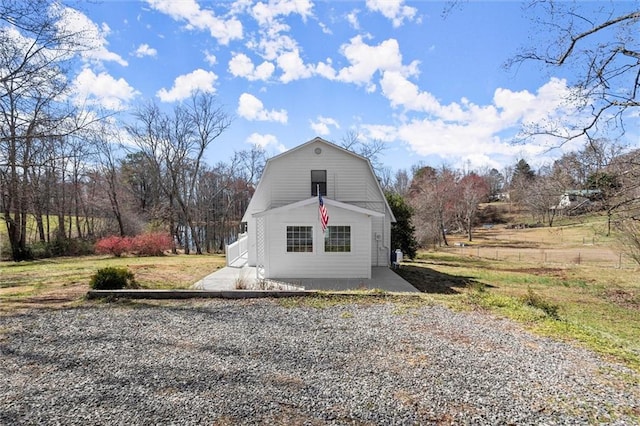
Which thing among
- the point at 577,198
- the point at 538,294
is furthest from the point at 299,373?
the point at 538,294

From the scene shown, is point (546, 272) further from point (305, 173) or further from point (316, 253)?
point (305, 173)

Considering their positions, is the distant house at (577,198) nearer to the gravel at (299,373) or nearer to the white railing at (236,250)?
the gravel at (299,373)

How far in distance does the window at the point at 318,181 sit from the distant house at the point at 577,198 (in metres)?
8.23

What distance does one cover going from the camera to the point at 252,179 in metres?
37.4

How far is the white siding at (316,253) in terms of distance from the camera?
1187cm

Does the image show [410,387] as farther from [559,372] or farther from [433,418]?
[559,372]

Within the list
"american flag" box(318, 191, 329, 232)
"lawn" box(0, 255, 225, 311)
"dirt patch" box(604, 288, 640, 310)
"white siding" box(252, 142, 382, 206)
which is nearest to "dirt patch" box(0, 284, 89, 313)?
"lawn" box(0, 255, 225, 311)

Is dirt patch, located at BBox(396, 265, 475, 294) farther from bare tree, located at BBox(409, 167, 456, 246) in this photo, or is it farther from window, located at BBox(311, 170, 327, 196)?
bare tree, located at BBox(409, 167, 456, 246)

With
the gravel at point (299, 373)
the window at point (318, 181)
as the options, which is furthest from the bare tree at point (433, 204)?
the gravel at point (299, 373)

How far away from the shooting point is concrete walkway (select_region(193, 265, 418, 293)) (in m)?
10.1

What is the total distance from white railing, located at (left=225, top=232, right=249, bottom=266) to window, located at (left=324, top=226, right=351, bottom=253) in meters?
5.67

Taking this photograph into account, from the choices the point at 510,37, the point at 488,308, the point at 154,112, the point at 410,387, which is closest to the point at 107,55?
the point at 510,37

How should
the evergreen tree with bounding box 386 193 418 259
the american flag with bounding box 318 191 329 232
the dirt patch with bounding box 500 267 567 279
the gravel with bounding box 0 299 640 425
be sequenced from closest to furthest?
the gravel with bounding box 0 299 640 425
the american flag with bounding box 318 191 329 232
the dirt patch with bounding box 500 267 567 279
the evergreen tree with bounding box 386 193 418 259

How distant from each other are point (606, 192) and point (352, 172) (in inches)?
340
